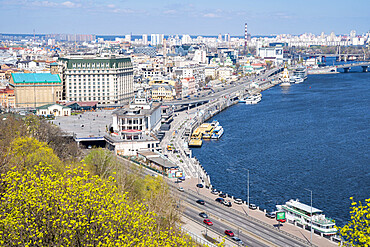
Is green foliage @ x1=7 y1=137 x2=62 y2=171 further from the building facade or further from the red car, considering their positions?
the building facade

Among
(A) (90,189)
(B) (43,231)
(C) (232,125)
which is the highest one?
(A) (90,189)

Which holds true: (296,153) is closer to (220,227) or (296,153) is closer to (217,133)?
(217,133)

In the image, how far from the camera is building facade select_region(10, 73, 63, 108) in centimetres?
4162

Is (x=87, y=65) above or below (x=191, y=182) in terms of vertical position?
above

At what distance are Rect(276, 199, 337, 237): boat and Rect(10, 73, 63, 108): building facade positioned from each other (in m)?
28.7

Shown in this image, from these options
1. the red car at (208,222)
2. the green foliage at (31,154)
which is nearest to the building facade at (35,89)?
the green foliage at (31,154)

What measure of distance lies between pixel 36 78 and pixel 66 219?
3611 cm

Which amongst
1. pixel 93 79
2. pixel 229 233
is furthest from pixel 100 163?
pixel 93 79

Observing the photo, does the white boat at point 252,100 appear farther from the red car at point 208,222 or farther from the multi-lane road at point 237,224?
the red car at point 208,222

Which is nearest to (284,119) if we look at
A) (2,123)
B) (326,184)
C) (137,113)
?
(137,113)

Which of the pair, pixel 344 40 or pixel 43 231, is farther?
pixel 344 40

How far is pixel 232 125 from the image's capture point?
3866 centimetres

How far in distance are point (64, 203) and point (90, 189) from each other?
515 mm

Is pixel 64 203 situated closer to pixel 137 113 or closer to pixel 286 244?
pixel 286 244
